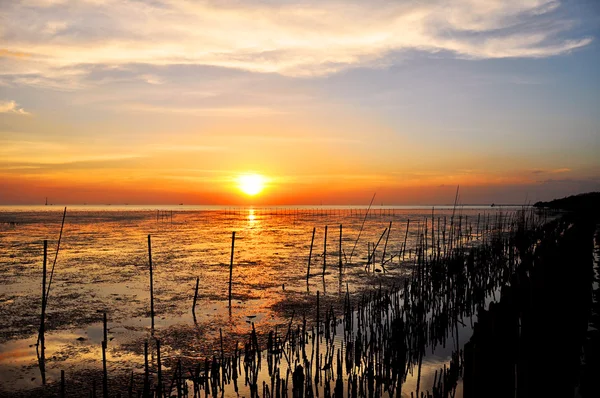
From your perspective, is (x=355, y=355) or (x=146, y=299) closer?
(x=355, y=355)

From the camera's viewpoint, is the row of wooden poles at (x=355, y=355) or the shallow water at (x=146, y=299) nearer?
the row of wooden poles at (x=355, y=355)

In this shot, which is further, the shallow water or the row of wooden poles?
the shallow water

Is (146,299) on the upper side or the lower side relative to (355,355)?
lower

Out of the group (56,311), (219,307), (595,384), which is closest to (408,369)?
(595,384)

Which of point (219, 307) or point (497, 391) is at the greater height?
point (497, 391)

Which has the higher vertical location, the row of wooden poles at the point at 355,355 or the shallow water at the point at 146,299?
the row of wooden poles at the point at 355,355

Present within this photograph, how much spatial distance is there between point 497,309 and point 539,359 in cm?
144

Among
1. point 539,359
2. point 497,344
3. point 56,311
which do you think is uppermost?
point 497,344

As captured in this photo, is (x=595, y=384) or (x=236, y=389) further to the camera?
(x=236, y=389)

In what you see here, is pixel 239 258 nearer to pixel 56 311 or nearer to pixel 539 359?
pixel 56 311

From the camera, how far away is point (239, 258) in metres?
23.9

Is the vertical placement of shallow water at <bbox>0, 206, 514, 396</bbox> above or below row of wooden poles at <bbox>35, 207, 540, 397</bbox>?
below

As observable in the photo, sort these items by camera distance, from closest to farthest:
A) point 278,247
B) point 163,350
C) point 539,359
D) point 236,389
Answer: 1. point 539,359
2. point 236,389
3. point 163,350
4. point 278,247

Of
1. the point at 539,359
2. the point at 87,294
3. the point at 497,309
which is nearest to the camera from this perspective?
the point at 497,309
